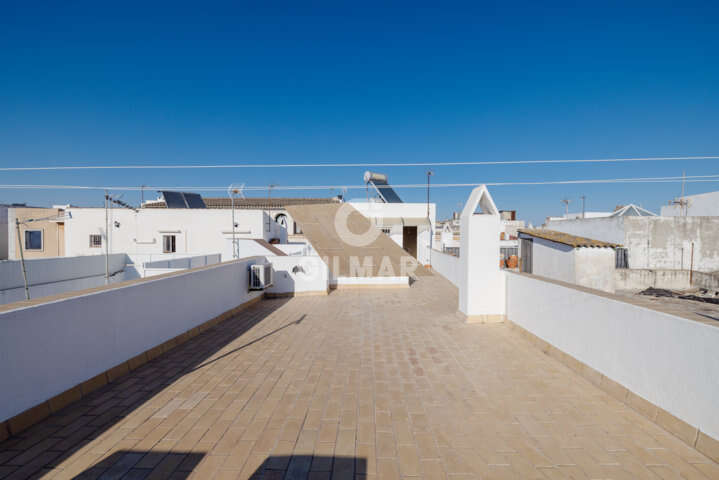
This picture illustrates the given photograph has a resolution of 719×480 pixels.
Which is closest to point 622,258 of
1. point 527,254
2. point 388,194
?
point 527,254

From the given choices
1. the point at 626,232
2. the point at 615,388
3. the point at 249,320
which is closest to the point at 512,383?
the point at 615,388

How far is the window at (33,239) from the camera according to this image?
20.6 metres

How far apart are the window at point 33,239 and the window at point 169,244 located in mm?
8883

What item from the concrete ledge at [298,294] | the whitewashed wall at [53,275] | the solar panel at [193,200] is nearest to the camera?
the concrete ledge at [298,294]

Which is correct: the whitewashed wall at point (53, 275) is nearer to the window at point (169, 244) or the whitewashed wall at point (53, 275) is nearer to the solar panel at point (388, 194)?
the window at point (169, 244)

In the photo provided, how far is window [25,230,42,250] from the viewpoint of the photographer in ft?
67.6

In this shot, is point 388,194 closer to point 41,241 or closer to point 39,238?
point 41,241

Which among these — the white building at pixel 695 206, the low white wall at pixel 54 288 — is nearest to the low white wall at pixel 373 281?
the low white wall at pixel 54 288

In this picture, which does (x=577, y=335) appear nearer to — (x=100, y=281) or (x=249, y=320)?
(x=249, y=320)

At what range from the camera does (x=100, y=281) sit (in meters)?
13.2

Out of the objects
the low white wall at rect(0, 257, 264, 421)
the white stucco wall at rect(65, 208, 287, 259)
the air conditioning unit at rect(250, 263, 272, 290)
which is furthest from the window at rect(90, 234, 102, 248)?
the low white wall at rect(0, 257, 264, 421)

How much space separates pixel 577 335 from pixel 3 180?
3293cm

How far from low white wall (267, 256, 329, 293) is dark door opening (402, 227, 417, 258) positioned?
12813 mm

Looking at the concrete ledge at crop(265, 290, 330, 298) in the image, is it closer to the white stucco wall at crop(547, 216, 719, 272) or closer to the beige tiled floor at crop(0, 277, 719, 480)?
the beige tiled floor at crop(0, 277, 719, 480)
